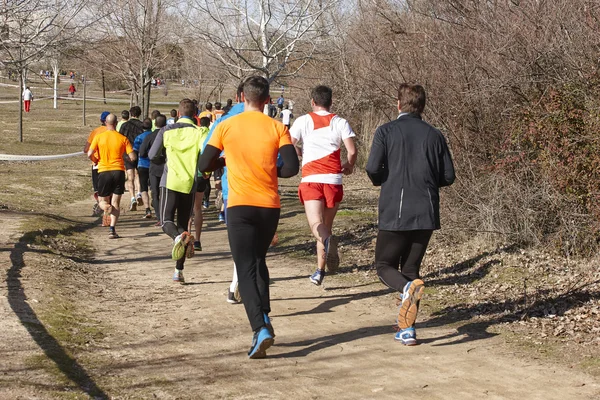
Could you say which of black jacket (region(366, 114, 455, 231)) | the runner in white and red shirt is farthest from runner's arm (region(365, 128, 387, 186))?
the runner in white and red shirt

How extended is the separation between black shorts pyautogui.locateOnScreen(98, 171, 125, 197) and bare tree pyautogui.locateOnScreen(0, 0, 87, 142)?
2311 mm

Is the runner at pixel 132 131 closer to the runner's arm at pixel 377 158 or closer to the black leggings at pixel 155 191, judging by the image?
the black leggings at pixel 155 191

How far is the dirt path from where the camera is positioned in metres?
5.63

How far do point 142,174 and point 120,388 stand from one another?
1008cm

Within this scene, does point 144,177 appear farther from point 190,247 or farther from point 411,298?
point 411,298

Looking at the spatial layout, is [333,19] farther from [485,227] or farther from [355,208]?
[485,227]

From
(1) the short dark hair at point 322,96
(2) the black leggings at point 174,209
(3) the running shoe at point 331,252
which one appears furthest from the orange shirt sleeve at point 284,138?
(2) the black leggings at point 174,209

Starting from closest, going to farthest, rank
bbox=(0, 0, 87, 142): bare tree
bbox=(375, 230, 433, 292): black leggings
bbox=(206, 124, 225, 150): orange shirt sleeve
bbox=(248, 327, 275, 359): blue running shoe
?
bbox=(248, 327, 275, 359): blue running shoe → bbox=(206, 124, 225, 150): orange shirt sleeve → bbox=(375, 230, 433, 292): black leggings → bbox=(0, 0, 87, 142): bare tree

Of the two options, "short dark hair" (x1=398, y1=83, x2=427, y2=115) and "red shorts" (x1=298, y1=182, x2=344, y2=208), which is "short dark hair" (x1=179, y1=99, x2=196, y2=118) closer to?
"red shorts" (x1=298, y1=182, x2=344, y2=208)

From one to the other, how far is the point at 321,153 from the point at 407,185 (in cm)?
211

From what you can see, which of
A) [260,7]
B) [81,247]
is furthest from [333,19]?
[81,247]

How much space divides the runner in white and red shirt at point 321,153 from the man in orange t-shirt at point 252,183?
216 centimetres

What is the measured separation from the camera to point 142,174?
50.3 ft

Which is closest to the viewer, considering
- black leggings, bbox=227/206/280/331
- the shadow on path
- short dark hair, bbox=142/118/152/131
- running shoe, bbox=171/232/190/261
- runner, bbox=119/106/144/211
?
the shadow on path
